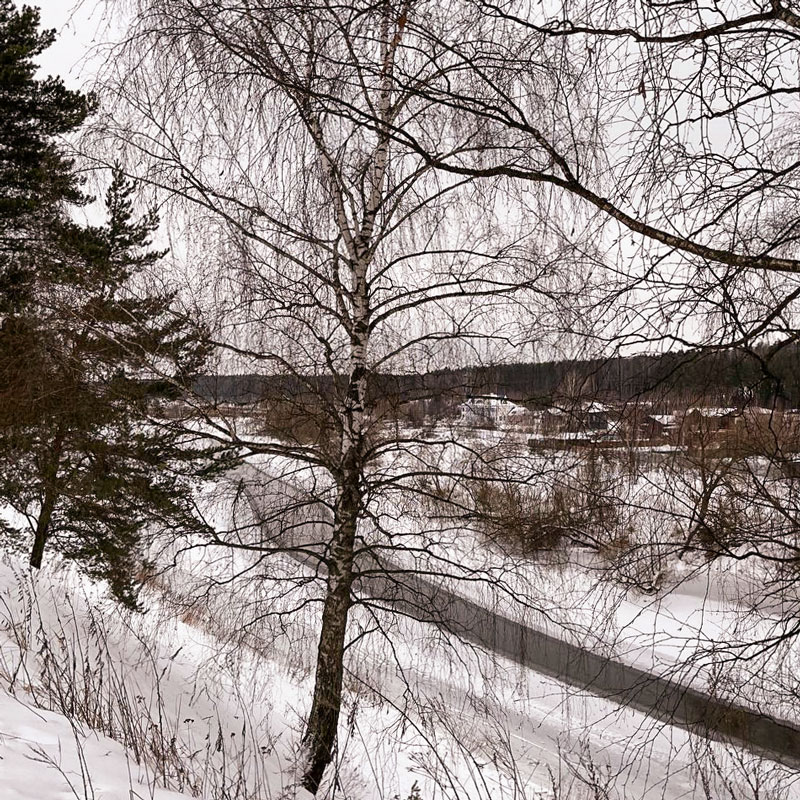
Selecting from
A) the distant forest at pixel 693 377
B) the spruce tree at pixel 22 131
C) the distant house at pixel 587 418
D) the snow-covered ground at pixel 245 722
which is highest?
the spruce tree at pixel 22 131

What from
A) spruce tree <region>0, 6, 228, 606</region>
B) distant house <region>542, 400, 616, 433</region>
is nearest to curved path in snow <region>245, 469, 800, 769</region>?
spruce tree <region>0, 6, 228, 606</region>

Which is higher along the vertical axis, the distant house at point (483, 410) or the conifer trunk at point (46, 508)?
the distant house at point (483, 410)

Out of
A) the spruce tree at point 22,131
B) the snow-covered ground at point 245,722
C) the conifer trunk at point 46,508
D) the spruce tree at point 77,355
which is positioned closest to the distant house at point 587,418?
the snow-covered ground at point 245,722

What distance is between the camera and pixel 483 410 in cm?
448

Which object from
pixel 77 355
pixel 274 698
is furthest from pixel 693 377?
pixel 274 698

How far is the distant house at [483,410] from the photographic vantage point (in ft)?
14.5

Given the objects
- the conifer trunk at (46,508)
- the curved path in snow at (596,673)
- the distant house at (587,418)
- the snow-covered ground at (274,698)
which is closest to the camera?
the snow-covered ground at (274,698)

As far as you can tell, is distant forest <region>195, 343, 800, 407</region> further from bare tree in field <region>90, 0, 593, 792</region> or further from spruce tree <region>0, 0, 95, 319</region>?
spruce tree <region>0, 0, 95, 319</region>

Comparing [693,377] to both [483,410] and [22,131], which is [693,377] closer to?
[483,410]

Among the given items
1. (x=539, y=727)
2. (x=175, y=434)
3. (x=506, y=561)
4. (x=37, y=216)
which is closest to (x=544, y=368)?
(x=506, y=561)

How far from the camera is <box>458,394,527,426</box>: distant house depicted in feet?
14.5

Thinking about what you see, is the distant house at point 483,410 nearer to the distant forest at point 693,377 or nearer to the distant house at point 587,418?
the distant forest at point 693,377

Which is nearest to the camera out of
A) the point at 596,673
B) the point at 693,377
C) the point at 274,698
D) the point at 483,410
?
the point at 693,377

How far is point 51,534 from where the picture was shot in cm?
1103
